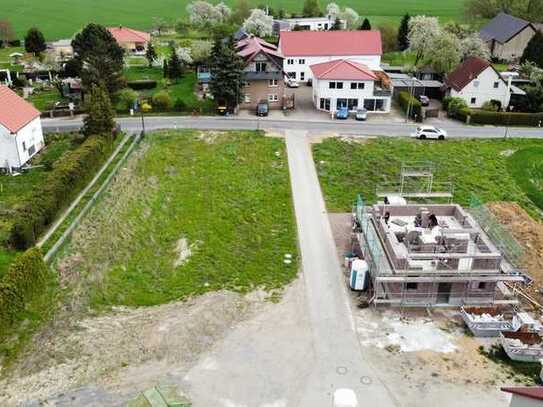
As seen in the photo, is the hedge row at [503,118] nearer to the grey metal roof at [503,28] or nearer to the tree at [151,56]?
the grey metal roof at [503,28]

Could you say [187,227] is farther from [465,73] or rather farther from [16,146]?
[465,73]

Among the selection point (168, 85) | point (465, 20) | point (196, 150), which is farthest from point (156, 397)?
point (465, 20)

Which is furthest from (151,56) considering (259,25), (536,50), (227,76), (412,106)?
(536,50)

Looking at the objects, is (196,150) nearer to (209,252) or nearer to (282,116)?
(282,116)

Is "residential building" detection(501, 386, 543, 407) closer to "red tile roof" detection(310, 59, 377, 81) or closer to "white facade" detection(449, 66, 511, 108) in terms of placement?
"red tile roof" detection(310, 59, 377, 81)

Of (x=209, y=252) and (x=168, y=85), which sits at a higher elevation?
(x=168, y=85)

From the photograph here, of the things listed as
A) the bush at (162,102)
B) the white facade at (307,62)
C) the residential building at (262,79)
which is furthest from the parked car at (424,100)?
the bush at (162,102)

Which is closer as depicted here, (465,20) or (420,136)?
(420,136)

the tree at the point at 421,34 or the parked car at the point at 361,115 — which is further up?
the tree at the point at 421,34
